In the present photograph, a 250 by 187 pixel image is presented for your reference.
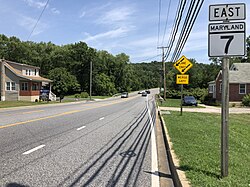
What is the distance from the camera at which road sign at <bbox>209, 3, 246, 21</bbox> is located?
500cm

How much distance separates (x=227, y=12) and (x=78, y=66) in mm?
88733

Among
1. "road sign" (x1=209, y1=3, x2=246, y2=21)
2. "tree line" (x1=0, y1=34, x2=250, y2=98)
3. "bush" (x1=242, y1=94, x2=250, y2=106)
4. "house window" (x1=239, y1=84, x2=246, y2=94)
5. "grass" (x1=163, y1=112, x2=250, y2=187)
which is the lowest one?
"grass" (x1=163, y1=112, x2=250, y2=187)

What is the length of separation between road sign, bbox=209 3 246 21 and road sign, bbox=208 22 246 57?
0.12 metres

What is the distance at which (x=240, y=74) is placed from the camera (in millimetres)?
40344

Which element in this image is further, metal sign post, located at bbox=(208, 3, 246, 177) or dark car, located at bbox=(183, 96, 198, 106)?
dark car, located at bbox=(183, 96, 198, 106)

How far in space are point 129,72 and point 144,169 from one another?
115976 millimetres

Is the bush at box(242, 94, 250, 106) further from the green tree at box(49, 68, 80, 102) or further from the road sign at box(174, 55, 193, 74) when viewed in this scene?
the green tree at box(49, 68, 80, 102)

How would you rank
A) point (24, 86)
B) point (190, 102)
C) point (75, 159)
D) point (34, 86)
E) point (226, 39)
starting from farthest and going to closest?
point (34, 86) → point (24, 86) → point (190, 102) → point (75, 159) → point (226, 39)

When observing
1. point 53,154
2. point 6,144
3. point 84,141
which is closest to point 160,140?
point 84,141

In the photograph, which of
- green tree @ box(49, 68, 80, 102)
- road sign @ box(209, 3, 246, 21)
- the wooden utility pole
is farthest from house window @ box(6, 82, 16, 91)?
the wooden utility pole

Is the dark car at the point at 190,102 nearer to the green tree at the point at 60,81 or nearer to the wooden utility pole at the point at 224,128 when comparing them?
the wooden utility pole at the point at 224,128

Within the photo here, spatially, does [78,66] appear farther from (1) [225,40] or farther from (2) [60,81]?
(1) [225,40]

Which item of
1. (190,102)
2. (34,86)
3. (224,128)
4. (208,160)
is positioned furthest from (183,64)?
(34,86)

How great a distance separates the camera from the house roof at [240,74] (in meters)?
38.9
